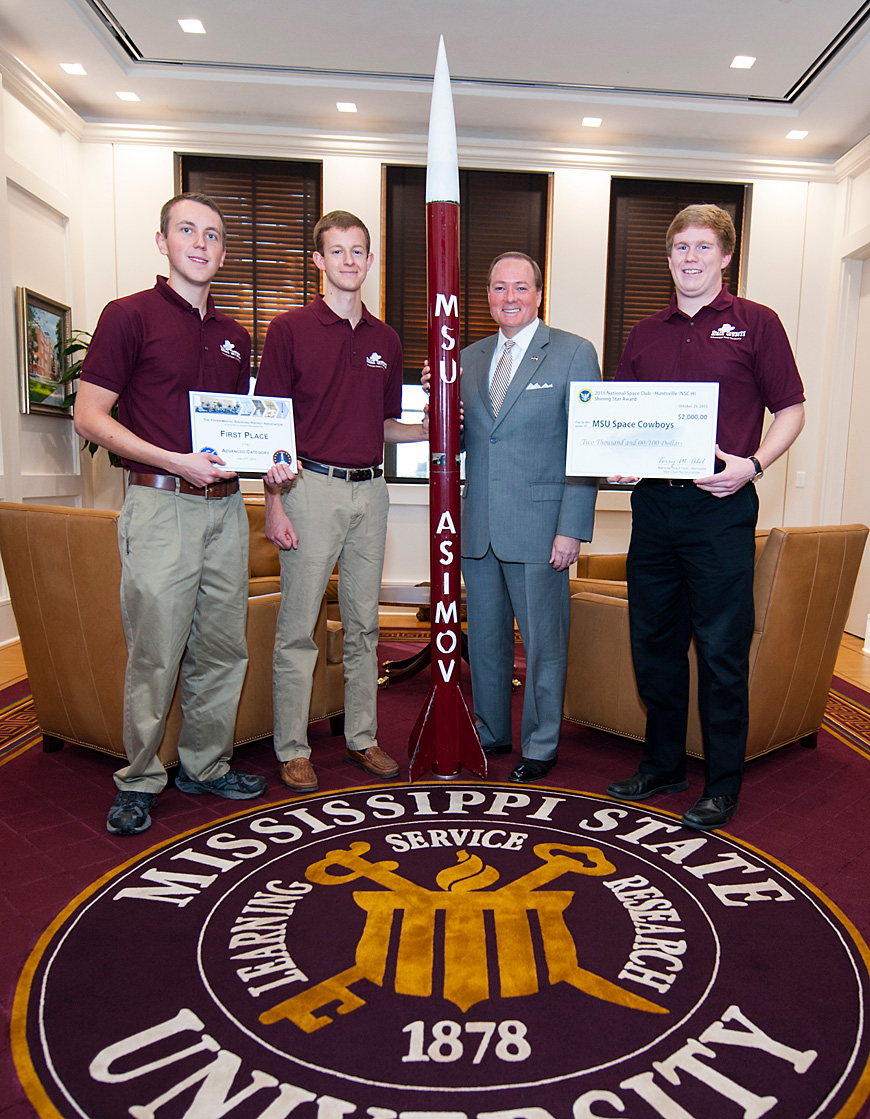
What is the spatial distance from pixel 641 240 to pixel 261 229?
114 inches

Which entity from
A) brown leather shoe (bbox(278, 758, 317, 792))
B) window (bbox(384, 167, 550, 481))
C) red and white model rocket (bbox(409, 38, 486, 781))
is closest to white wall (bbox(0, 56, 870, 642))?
window (bbox(384, 167, 550, 481))

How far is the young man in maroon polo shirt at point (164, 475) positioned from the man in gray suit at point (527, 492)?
2.67 feet

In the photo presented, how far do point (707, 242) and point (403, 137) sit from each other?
4.26 meters

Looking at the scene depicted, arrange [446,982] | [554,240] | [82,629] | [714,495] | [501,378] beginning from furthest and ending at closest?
[554,240]
[501,378]
[82,629]
[714,495]
[446,982]

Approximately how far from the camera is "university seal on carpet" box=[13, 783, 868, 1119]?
4.17 feet

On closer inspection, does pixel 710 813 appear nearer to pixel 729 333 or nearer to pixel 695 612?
pixel 695 612

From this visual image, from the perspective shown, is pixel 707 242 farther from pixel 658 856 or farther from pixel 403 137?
pixel 403 137

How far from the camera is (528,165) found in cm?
580

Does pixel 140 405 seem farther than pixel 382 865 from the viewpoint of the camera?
Yes

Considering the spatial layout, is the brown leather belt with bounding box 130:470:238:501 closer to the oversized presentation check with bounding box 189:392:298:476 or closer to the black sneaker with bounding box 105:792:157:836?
the oversized presentation check with bounding box 189:392:298:476

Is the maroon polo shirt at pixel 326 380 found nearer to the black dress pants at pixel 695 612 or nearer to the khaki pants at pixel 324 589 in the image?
the khaki pants at pixel 324 589

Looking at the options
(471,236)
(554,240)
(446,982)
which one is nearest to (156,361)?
(446,982)

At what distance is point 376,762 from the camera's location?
2596 mm

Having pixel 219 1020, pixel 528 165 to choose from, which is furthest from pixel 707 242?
pixel 528 165
